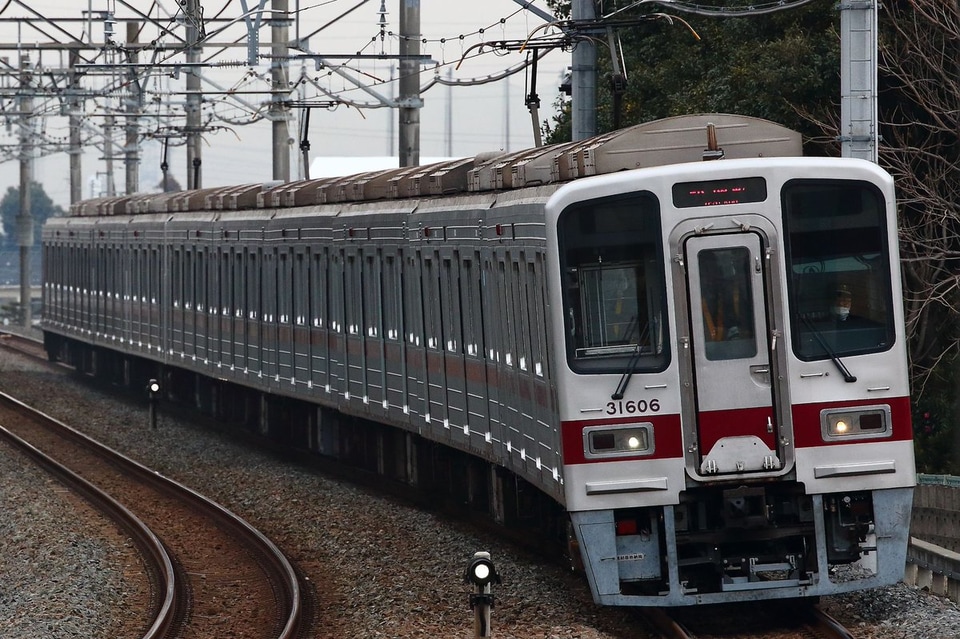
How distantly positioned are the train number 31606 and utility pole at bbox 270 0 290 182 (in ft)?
47.6

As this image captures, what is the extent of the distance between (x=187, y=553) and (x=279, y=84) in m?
11.5

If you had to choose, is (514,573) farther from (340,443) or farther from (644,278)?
(340,443)

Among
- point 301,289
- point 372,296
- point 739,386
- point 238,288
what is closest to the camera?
point 739,386

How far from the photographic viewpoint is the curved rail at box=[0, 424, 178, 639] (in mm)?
11539

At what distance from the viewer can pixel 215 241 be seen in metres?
24.2

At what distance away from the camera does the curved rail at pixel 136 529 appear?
11.5 m

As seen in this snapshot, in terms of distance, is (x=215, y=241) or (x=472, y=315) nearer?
(x=472, y=315)

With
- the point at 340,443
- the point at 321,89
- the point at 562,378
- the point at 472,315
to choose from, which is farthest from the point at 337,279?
the point at 562,378

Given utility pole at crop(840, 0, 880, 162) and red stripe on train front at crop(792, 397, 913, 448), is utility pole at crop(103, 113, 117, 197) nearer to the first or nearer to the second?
utility pole at crop(840, 0, 880, 162)

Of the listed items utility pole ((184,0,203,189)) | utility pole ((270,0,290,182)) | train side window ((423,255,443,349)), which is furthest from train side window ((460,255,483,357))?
utility pole ((184,0,203,189))

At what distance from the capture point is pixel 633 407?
9742 mm

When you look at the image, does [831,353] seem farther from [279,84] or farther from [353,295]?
[279,84]

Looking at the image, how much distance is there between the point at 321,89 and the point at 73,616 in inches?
580

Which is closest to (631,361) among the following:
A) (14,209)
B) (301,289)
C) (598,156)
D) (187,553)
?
(598,156)
